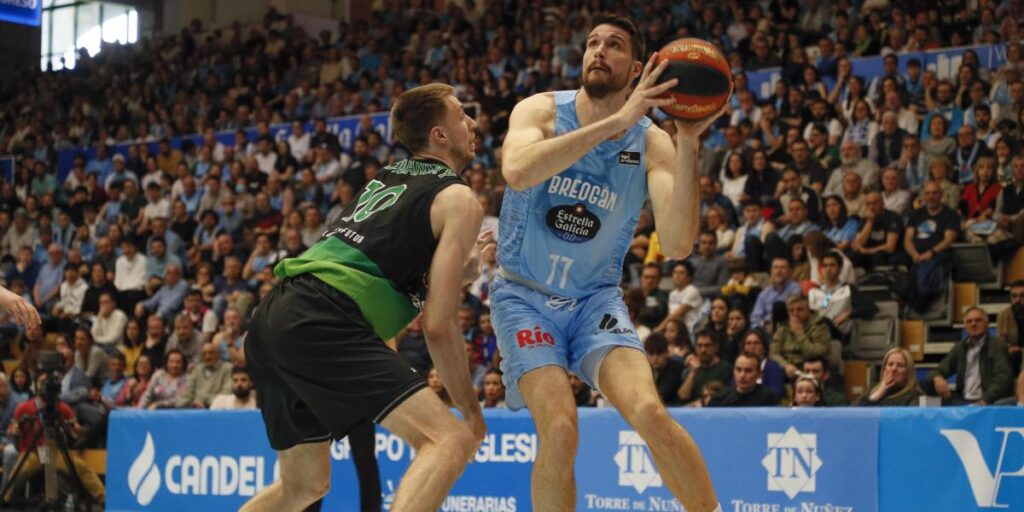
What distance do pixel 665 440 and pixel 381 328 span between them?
4.11 ft

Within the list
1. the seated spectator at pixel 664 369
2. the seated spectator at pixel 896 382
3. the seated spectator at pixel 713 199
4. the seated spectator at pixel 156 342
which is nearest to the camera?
the seated spectator at pixel 896 382

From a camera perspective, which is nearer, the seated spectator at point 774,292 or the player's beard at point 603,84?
the player's beard at point 603,84

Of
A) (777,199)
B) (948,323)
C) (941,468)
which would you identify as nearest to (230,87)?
(777,199)

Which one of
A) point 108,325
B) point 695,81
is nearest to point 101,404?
point 108,325

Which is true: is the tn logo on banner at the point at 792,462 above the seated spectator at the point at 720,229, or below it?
below

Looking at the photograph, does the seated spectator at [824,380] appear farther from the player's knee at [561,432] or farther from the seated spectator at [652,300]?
the player's knee at [561,432]

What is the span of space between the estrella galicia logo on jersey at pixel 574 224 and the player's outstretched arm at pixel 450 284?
756mm

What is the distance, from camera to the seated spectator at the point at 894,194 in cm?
1322

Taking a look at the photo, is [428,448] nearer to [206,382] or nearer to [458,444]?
[458,444]

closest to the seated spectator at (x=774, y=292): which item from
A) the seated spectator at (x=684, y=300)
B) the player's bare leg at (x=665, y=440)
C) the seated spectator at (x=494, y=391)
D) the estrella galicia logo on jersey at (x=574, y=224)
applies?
the seated spectator at (x=684, y=300)

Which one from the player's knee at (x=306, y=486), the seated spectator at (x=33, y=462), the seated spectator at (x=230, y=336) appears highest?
the player's knee at (x=306, y=486)

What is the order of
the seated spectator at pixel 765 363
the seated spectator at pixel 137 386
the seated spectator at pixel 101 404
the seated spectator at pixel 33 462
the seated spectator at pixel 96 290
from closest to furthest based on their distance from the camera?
the seated spectator at pixel 765 363
the seated spectator at pixel 33 462
the seated spectator at pixel 101 404
the seated spectator at pixel 137 386
the seated spectator at pixel 96 290

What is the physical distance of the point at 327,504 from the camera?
1116cm

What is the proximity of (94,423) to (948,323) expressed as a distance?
352 inches
